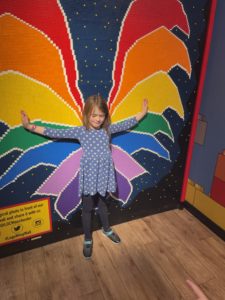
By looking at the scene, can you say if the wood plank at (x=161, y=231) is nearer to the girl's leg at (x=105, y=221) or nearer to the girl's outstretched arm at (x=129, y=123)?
the girl's leg at (x=105, y=221)

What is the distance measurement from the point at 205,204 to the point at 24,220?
1651mm

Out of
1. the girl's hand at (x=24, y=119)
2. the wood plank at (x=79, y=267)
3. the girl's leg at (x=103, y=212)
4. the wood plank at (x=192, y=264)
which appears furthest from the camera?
the girl's leg at (x=103, y=212)

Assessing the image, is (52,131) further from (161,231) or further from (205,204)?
(205,204)

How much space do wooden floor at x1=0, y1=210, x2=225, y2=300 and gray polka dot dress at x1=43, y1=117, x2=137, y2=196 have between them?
565mm

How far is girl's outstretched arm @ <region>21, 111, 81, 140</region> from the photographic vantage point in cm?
174

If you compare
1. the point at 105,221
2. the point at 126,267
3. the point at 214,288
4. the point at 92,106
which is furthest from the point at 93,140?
the point at 214,288

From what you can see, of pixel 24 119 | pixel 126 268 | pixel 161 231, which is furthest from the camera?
pixel 161 231

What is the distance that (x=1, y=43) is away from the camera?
1.53 metres

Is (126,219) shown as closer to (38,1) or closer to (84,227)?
(84,227)

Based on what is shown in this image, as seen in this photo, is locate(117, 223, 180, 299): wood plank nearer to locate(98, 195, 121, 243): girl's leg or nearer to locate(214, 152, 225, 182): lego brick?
locate(98, 195, 121, 243): girl's leg

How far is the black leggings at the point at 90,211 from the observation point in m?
2.12

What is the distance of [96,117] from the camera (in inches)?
71.0

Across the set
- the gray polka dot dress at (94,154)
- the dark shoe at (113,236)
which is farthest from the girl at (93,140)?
the dark shoe at (113,236)

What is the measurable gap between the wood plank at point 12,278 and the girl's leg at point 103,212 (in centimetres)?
73
